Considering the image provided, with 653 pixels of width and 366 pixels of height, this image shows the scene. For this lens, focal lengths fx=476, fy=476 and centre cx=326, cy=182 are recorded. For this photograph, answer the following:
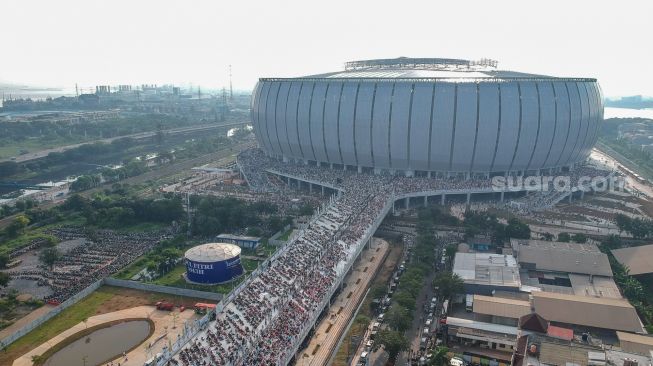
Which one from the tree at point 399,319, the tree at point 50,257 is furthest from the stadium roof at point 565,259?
the tree at point 50,257

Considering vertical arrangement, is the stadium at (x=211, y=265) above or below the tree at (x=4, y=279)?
above

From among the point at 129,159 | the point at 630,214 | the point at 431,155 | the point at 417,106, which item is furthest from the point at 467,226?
the point at 129,159

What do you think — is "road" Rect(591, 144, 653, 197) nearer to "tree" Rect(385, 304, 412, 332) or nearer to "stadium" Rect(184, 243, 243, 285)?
"tree" Rect(385, 304, 412, 332)

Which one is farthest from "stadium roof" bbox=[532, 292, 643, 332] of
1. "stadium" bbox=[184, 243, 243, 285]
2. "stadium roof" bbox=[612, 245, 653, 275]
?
"stadium" bbox=[184, 243, 243, 285]

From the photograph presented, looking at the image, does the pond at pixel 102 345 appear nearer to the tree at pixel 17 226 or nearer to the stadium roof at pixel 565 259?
the tree at pixel 17 226

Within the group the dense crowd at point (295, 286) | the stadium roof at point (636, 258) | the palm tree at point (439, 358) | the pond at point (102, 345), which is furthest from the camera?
the stadium roof at point (636, 258)

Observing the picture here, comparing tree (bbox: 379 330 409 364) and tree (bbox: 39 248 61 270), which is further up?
tree (bbox: 379 330 409 364)

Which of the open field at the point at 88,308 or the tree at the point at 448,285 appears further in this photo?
the tree at the point at 448,285

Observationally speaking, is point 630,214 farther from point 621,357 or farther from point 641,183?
point 621,357
